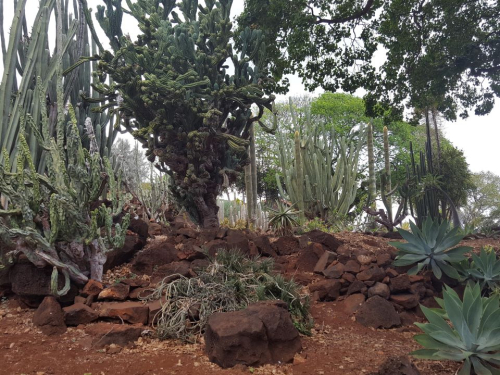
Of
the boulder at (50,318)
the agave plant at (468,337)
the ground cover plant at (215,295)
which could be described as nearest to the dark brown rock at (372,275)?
the ground cover plant at (215,295)

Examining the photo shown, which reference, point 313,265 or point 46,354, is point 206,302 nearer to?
point 46,354

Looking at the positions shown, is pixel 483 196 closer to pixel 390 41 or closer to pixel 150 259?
pixel 390 41

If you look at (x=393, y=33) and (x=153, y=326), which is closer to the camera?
(x=153, y=326)

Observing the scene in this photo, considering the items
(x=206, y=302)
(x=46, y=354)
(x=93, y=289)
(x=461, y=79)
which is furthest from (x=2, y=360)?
(x=461, y=79)

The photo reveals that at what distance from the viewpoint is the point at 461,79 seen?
1027cm

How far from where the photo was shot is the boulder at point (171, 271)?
4754 mm

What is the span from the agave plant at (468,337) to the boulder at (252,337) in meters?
0.94

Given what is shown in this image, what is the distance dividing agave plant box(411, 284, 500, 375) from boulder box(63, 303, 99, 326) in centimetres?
268

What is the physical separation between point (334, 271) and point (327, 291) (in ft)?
0.93

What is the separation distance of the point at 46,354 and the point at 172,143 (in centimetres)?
417

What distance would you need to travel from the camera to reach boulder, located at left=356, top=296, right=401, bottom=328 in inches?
184

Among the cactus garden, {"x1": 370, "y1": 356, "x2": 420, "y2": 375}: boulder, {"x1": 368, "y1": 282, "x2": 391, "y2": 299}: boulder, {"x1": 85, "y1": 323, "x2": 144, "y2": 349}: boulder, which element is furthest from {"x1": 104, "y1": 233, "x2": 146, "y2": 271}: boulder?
{"x1": 370, "y1": 356, "x2": 420, "y2": 375}: boulder

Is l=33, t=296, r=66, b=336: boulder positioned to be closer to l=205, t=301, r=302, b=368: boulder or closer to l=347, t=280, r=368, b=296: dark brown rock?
l=205, t=301, r=302, b=368: boulder

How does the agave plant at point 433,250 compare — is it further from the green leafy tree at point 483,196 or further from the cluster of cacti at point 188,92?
the green leafy tree at point 483,196
